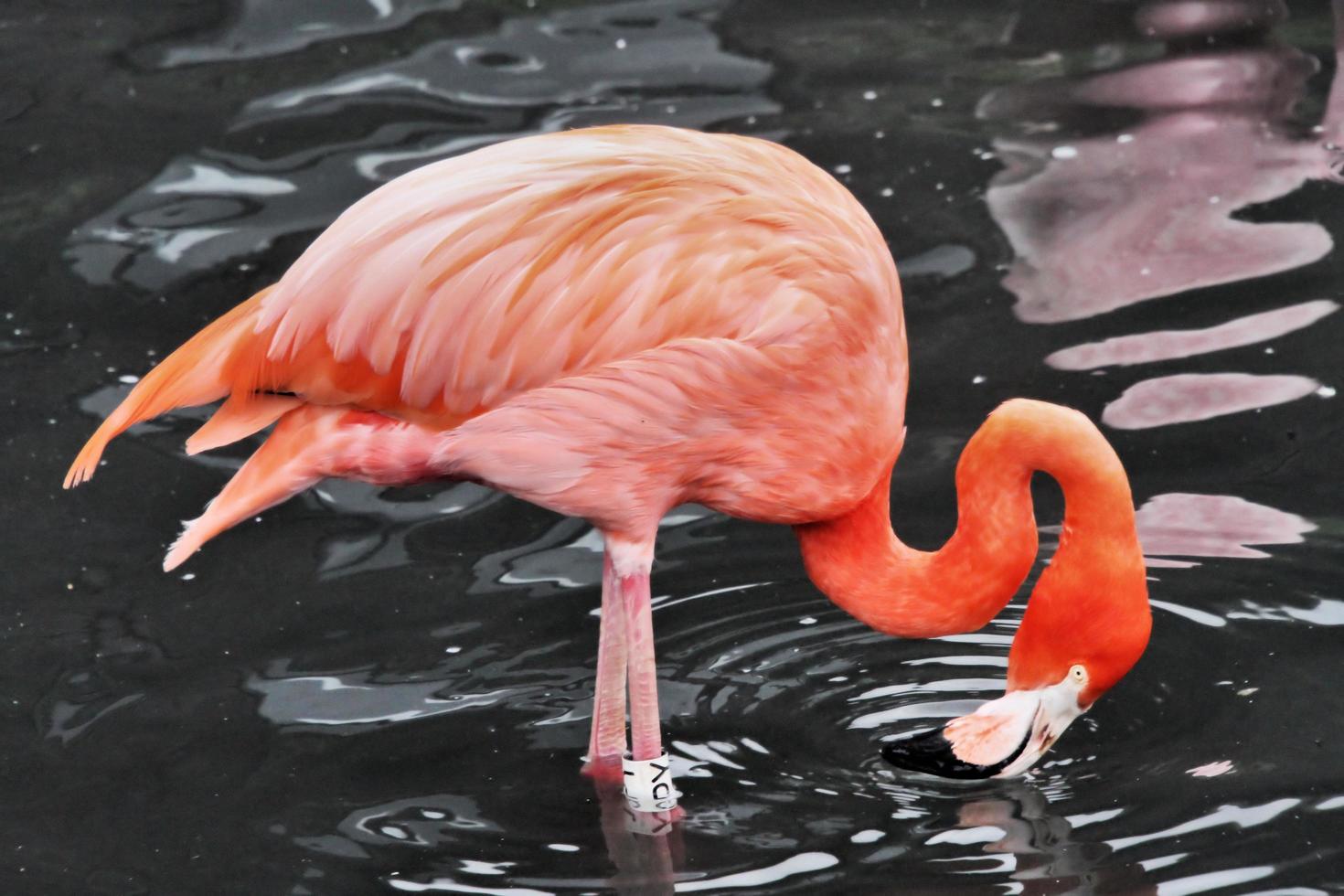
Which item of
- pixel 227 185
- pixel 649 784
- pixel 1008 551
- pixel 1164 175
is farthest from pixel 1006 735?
pixel 227 185

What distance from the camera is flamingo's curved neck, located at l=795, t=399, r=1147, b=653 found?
3.79 meters

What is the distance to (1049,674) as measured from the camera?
12.9 feet

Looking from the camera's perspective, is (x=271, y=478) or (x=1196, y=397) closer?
(x=271, y=478)

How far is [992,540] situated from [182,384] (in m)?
1.77

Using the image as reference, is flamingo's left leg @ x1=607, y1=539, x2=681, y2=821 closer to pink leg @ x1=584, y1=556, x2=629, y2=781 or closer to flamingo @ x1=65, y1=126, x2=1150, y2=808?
flamingo @ x1=65, y1=126, x2=1150, y2=808

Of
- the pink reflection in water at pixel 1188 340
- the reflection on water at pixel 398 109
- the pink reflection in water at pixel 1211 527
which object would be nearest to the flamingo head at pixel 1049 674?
the pink reflection in water at pixel 1211 527

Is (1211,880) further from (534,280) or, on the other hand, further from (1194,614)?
(534,280)

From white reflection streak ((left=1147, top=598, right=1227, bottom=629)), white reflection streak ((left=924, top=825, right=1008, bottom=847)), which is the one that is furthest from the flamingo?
white reflection streak ((left=1147, top=598, right=1227, bottom=629))

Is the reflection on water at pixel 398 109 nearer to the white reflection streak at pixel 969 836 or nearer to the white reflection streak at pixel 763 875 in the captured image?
the white reflection streak at pixel 763 875

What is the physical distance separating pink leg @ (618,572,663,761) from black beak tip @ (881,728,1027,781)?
0.57 meters

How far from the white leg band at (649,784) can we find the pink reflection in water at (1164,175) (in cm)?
267

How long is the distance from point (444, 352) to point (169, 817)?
1.24 m

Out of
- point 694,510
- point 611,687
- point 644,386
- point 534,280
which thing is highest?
point 534,280

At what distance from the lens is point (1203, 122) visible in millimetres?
7242
